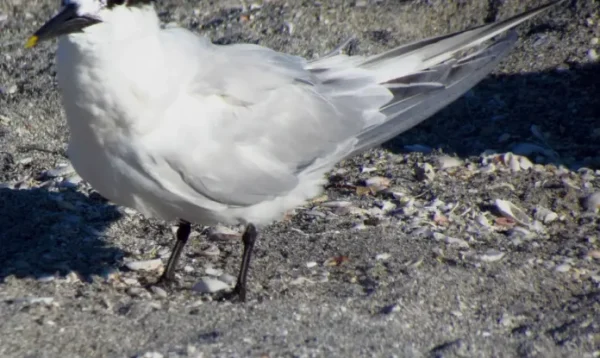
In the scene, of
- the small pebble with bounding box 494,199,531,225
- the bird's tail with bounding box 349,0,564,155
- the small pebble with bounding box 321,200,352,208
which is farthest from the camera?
the small pebble with bounding box 321,200,352,208

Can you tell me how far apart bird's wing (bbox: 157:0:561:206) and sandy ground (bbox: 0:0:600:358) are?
16.3 inches

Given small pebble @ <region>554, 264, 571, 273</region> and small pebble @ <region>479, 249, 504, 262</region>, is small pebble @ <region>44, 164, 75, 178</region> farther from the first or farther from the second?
small pebble @ <region>554, 264, 571, 273</region>

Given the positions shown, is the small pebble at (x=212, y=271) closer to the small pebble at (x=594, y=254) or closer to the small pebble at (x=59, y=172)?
the small pebble at (x=59, y=172)

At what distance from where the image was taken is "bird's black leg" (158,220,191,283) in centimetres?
400

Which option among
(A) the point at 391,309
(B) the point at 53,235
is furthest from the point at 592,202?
(B) the point at 53,235

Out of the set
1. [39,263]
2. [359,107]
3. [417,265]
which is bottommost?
[417,265]

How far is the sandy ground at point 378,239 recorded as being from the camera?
136 inches

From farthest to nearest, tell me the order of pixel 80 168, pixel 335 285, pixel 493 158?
1. pixel 493 158
2. pixel 335 285
3. pixel 80 168

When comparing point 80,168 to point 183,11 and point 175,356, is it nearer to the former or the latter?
point 175,356

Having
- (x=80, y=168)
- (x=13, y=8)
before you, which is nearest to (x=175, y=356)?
(x=80, y=168)

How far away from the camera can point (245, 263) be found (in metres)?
3.92

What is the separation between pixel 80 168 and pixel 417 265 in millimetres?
1306

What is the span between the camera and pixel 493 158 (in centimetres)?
487

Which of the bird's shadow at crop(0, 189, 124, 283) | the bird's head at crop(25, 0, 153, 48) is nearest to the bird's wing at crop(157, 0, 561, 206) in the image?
the bird's head at crop(25, 0, 153, 48)
